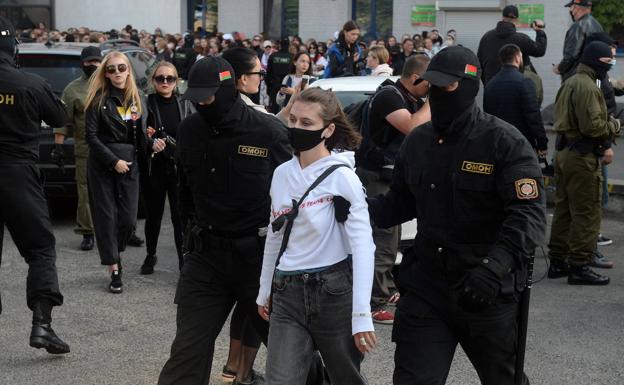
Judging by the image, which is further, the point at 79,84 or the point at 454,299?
the point at 79,84

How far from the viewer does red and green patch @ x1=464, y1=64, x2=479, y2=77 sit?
175 inches

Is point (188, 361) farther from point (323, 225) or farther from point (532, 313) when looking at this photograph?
point (532, 313)

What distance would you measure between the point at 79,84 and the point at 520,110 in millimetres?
4016

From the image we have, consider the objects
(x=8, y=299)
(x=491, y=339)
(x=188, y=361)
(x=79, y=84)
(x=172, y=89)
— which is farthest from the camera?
(x=79, y=84)

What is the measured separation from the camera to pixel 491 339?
4.38 meters

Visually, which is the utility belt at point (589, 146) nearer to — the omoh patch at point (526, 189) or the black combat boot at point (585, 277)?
the black combat boot at point (585, 277)

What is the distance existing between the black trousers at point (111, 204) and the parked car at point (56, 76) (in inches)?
90.5

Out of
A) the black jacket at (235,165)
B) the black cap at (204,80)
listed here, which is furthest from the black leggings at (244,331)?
the black cap at (204,80)

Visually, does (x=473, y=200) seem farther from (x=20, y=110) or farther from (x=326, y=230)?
(x=20, y=110)

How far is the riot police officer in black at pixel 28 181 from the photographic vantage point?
21.3 ft

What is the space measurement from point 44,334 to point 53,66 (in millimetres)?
5493

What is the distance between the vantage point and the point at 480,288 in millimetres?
4145

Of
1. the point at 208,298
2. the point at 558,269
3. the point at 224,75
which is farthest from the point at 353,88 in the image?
the point at 208,298

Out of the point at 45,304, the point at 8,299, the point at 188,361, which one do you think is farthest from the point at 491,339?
the point at 8,299
